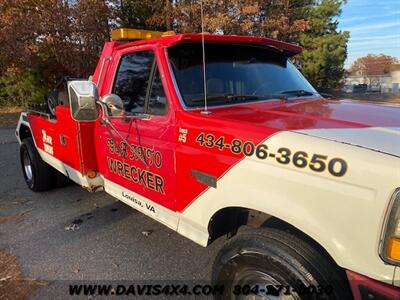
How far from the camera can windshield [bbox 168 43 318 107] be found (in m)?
3.08

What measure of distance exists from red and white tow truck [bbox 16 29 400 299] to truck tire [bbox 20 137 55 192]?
1.43m

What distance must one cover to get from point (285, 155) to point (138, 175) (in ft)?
5.22

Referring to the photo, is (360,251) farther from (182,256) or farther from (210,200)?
(182,256)

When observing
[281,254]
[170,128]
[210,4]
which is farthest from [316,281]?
[210,4]

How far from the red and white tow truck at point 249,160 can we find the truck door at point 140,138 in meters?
0.01

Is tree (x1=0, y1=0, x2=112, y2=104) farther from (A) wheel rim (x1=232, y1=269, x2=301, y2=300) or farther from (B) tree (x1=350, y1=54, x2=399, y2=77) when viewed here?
(B) tree (x1=350, y1=54, x2=399, y2=77)

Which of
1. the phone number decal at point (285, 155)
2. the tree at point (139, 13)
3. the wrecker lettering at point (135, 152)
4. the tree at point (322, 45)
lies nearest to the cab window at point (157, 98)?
the wrecker lettering at point (135, 152)

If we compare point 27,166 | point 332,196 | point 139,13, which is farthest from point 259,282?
point 139,13

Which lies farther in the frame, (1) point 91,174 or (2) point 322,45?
(2) point 322,45

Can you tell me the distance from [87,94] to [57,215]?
2.50 m

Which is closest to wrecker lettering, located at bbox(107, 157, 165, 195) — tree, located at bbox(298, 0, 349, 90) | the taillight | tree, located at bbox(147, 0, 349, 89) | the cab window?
the cab window

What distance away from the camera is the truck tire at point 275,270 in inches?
80.7

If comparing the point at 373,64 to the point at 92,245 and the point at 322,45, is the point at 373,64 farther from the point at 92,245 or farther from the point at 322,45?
the point at 92,245

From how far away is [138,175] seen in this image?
3.38m
